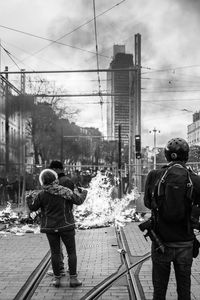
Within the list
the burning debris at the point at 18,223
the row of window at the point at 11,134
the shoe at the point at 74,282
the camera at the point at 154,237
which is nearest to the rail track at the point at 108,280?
the shoe at the point at 74,282

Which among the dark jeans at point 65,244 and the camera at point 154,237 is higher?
the camera at point 154,237

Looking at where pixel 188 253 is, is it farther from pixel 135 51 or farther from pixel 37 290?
pixel 135 51

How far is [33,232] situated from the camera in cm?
1099

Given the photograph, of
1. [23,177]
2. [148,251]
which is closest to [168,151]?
[148,251]

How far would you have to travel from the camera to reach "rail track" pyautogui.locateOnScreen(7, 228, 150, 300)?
511cm

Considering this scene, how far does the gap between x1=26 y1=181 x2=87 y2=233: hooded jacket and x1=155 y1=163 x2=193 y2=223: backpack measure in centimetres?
228

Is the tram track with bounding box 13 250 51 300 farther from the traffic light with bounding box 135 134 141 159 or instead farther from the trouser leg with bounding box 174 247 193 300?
the traffic light with bounding box 135 134 141 159

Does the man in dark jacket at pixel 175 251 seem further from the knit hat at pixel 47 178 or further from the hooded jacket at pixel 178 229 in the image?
the knit hat at pixel 47 178

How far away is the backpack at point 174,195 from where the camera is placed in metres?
3.33

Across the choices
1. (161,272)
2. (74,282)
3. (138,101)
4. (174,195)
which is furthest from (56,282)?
(138,101)

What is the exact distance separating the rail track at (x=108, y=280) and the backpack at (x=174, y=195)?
1.94m

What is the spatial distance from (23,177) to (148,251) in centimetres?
1133

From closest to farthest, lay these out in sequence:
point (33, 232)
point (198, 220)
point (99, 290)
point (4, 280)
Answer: point (198, 220) → point (99, 290) → point (4, 280) → point (33, 232)

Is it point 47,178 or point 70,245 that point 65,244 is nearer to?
point 70,245
